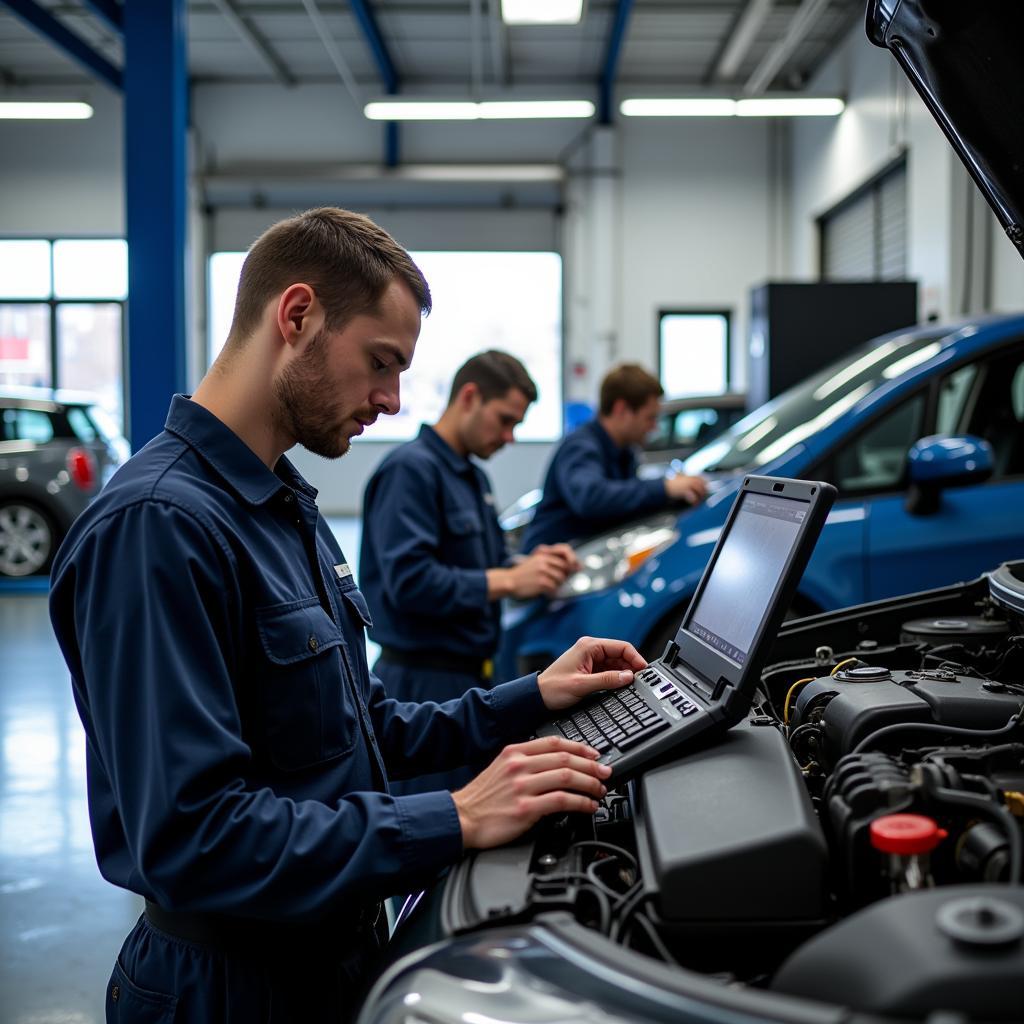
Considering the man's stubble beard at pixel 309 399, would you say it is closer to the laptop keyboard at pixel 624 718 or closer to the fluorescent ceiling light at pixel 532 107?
the laptop keyboard at pixel 624 718

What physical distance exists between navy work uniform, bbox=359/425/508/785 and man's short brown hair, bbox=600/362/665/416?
128cm

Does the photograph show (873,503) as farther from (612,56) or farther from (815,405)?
(612,56)

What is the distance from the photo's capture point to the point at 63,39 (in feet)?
32.8

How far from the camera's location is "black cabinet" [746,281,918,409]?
7.30m

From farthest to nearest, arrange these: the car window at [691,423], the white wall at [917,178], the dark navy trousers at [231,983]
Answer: the car window at [691,423] < the white wall at [917,178] < the dark navy trousers at [231,983]

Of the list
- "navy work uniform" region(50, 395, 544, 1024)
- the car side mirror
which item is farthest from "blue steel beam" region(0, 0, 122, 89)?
"navy work uniform" region(50, 395, 544, 1024)

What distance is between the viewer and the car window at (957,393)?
3609mm

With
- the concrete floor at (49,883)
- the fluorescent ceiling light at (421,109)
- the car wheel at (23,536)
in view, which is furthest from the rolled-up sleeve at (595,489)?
the fluorescent ceiling light at (421,109)

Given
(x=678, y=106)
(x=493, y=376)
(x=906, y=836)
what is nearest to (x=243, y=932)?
(x=906, y=836)

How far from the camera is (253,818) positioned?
1.12 m

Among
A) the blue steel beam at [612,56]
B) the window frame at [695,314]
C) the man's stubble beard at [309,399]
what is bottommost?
the man's stubble beard at [309,399]

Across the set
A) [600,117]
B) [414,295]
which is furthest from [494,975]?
[600,117]

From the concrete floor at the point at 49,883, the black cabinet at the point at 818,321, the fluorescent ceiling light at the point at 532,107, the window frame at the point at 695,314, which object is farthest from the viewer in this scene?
the window frame at the point at 695,314

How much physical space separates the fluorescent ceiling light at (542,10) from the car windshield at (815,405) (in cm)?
562
